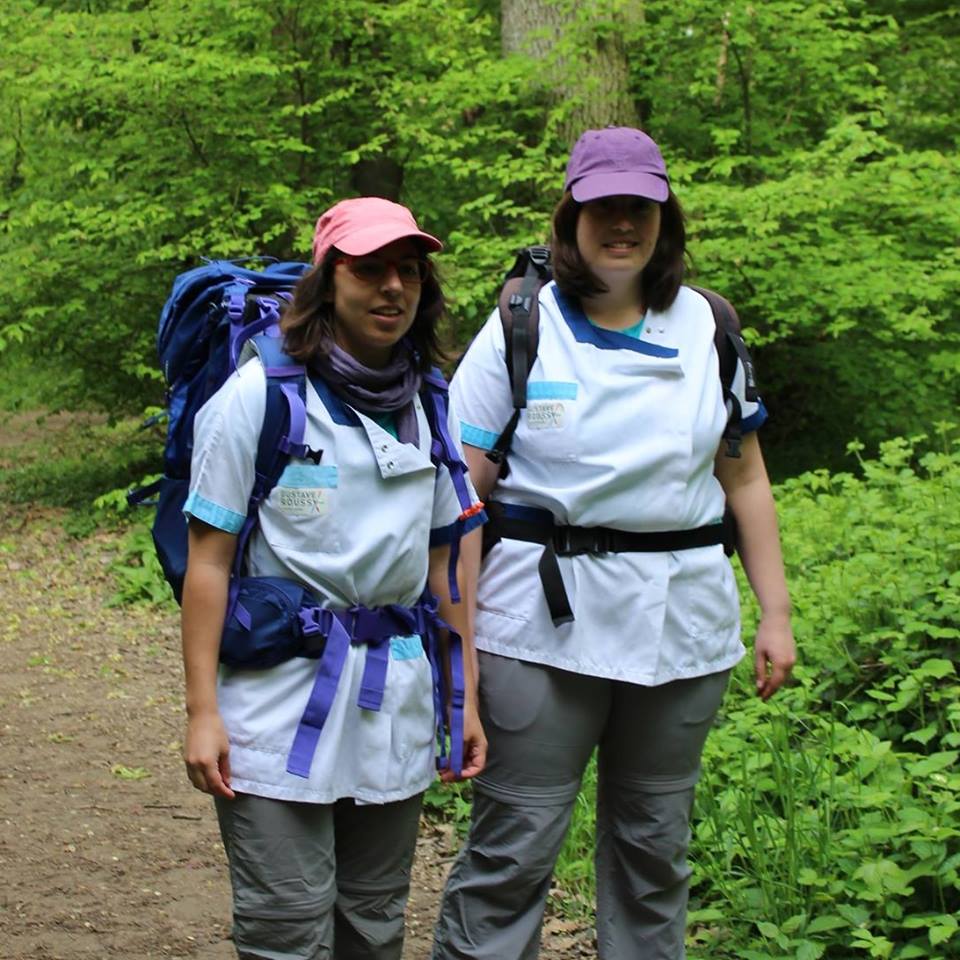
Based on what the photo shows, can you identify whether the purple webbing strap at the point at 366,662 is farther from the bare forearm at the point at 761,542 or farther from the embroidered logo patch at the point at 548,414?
the bare forearm at the point at 761,542

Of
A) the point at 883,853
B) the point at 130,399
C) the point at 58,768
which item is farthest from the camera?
the point at 130,399

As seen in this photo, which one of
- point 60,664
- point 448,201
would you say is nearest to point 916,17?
point 448,201

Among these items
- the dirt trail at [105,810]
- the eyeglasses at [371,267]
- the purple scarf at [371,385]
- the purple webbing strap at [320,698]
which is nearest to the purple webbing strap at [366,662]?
the purple webbing strap at [320,698]

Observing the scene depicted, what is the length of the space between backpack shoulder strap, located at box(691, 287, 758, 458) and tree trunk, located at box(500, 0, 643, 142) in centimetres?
632

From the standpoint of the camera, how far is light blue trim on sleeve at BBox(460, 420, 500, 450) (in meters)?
2.91

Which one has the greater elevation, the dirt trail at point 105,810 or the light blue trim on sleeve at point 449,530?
the light blue trim on sleeve at point 449,530

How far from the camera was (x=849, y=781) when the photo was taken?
3.93 metres

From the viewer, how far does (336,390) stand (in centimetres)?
249

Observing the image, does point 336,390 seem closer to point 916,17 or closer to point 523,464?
point 523,464

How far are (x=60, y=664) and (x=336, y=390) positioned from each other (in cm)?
522

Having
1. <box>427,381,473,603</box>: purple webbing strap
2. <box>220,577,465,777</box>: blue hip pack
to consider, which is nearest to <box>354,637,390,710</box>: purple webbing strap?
<box>220,577,465,777</box>: blue hip pack

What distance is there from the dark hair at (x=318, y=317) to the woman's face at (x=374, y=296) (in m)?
0.02

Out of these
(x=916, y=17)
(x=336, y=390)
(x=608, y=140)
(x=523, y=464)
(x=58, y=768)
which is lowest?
(x=58, y=768)

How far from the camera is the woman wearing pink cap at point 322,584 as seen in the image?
2418 millimetres
